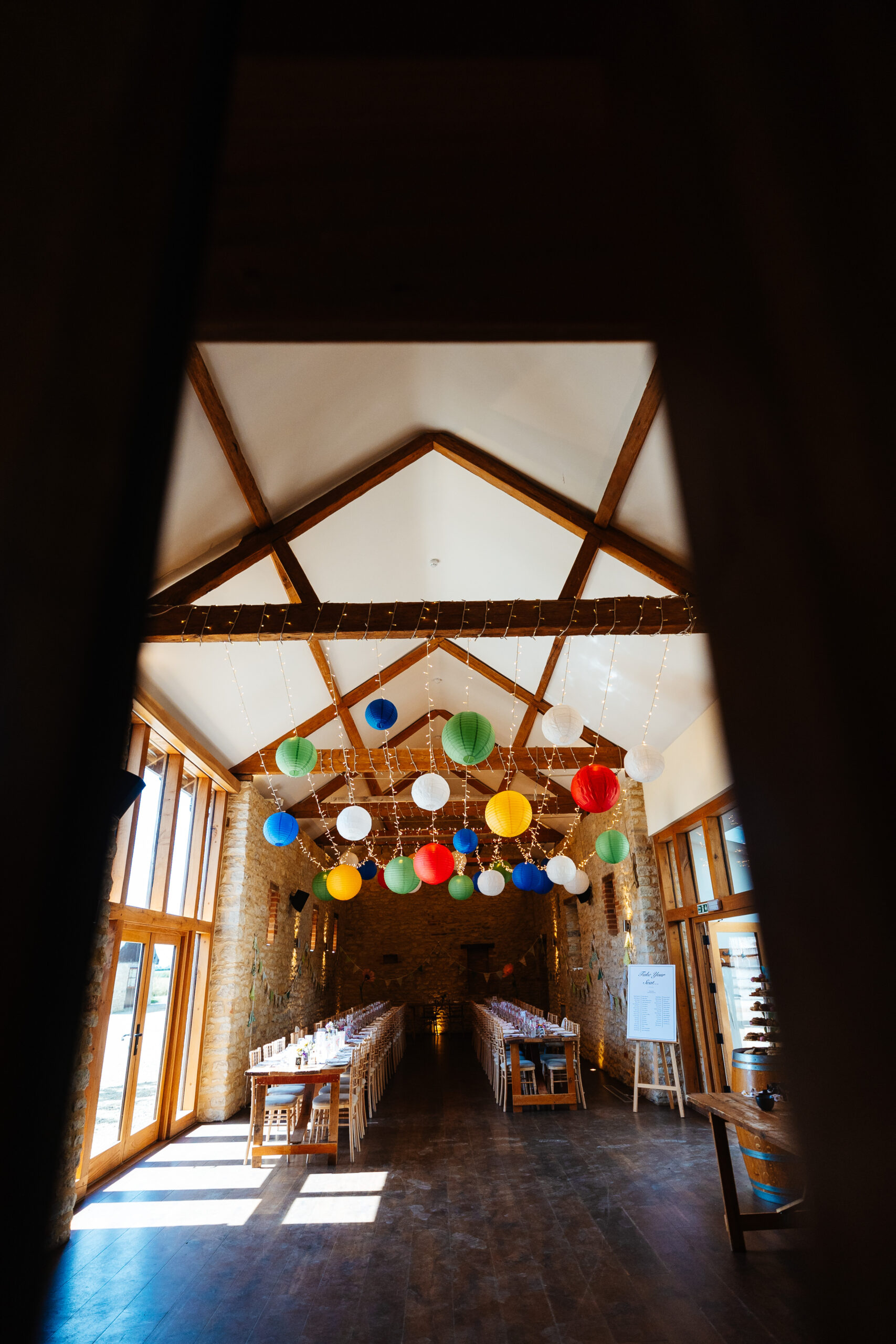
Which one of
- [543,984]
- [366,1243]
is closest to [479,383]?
[366,1243]

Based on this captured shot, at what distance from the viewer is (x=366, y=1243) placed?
3.71 meters

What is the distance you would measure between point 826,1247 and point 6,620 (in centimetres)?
40

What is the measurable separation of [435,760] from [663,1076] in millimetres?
3892

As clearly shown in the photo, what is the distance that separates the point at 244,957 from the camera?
7348mm

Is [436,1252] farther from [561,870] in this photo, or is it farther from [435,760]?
[435,760]

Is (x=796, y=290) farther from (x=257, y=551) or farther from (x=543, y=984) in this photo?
(x=543, y=984)

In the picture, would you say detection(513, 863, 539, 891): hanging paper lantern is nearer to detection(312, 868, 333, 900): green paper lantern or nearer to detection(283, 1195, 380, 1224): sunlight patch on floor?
Answer: detection(312, 868, 333, 900): green paper lantern

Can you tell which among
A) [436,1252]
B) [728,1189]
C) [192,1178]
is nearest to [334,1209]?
[436,1252]

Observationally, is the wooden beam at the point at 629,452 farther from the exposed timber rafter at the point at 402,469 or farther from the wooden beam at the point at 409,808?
the wooden beam at the point at 409,808

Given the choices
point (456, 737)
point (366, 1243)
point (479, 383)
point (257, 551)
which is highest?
point (479, 383)

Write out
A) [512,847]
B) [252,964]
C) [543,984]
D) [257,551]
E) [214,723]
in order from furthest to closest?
[543,984]
[512,847]
[252,964]
[214,723]
[257,551]

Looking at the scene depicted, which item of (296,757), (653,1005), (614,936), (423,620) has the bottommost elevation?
(653,1005)

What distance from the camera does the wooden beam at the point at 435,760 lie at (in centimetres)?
762

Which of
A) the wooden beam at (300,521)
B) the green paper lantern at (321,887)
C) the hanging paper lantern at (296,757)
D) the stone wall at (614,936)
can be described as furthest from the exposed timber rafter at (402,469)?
the green paper lantern at (321,887)
